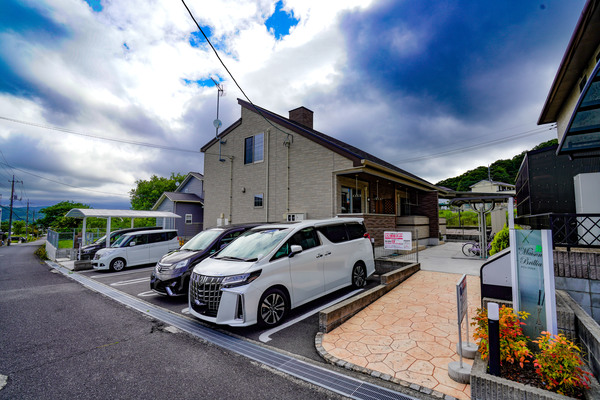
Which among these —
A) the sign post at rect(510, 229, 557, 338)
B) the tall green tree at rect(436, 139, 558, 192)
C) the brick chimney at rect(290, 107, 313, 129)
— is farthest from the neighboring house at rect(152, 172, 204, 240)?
the tall green tree at rect(436, 139, 558, 192)

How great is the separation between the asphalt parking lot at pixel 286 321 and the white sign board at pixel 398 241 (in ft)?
5.29

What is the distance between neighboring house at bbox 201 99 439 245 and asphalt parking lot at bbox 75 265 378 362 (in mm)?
4563

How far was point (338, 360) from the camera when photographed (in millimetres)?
3439

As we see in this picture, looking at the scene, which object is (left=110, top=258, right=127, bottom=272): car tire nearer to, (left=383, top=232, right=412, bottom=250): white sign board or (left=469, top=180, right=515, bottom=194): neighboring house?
(left=383, top=232, right=412, bottom=250): white sign board

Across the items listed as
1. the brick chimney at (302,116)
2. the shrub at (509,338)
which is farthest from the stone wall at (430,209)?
the shrub at (509,338)

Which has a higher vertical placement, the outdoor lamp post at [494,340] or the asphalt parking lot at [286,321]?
the outdoor lamp post at [494,340]

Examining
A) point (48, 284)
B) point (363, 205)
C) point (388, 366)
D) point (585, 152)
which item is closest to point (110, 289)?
point (48, 284)

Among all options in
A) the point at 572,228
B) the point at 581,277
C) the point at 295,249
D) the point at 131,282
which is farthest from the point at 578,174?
the point at 131,282

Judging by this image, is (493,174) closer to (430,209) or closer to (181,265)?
(430,209)

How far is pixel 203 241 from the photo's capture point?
24.4ft

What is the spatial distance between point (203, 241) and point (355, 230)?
427 cm

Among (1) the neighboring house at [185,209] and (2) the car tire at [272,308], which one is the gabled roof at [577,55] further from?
(1) the neighboring house at [185,209]

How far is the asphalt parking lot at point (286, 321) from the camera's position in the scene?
4.01 m

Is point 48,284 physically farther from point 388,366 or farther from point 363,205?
point 363,205
